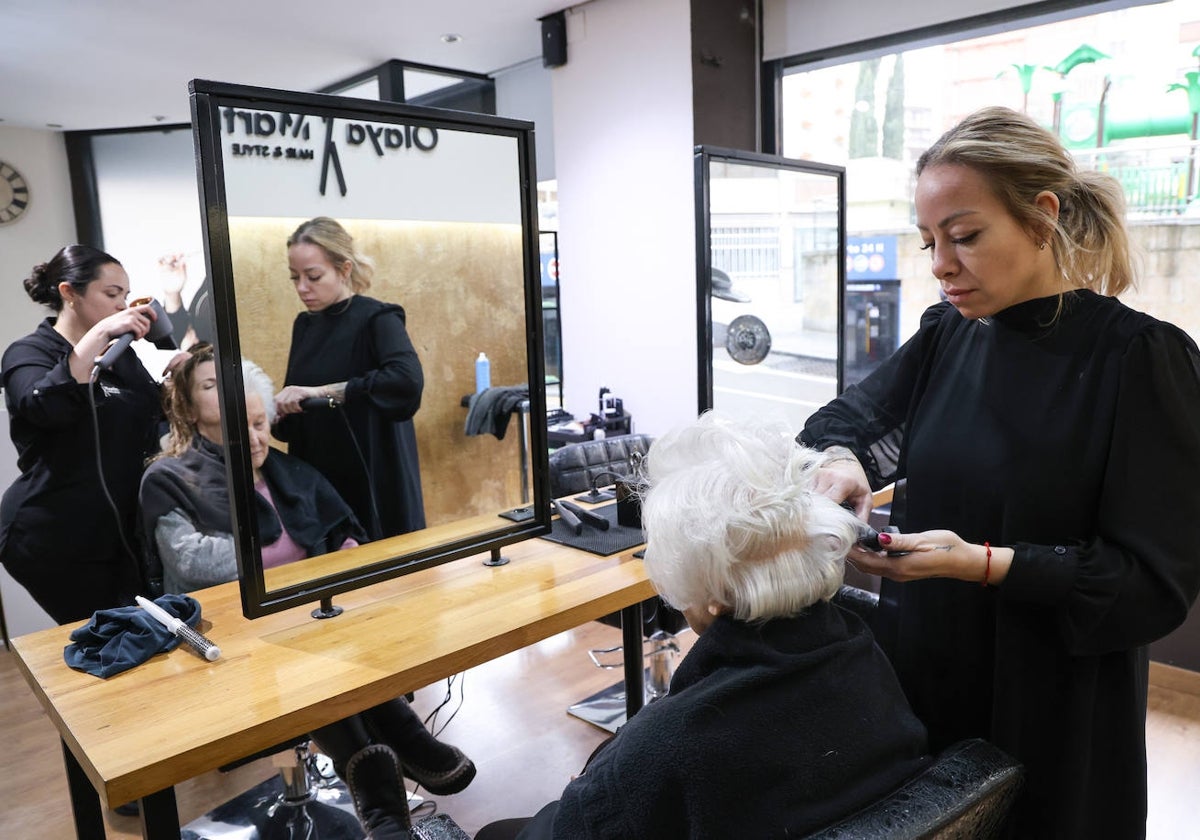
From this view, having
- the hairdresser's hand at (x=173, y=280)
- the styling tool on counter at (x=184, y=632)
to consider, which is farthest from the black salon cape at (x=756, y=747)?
the hairdresser's hand at (x=173, y=280)

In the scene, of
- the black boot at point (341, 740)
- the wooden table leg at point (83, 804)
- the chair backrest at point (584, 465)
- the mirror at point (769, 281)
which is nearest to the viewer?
the wooden table leg at point (83, 804)

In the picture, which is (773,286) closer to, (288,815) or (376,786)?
(376,786)

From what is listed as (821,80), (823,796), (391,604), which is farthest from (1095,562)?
(821,80)

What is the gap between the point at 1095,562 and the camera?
1.13 metres

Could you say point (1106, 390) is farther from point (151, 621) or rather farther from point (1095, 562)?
point (151, 621)

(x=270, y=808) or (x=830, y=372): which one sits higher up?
(x=830, y=372)

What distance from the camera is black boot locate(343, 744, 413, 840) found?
169 centimetres

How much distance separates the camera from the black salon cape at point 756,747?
3.17ft

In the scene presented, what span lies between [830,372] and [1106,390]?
219 centimetres

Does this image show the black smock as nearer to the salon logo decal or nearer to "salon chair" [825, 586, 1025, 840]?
the salon logo decal

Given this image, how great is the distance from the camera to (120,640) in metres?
1.46

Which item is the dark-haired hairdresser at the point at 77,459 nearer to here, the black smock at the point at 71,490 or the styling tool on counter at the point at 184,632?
the black smock at the point at 71,490

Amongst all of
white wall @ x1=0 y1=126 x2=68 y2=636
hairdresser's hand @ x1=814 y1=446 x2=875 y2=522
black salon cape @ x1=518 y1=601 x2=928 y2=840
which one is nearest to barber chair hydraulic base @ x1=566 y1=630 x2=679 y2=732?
hairdresser's hand @ x1=814 y1=446 x2=875 y2=522

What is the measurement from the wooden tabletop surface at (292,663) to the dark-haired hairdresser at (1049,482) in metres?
0.64
